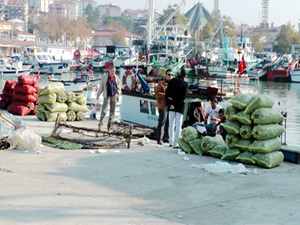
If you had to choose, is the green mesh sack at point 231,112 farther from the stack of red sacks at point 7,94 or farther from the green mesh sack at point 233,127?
the stack of red sacks at point 7,94

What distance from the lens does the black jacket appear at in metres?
12.0

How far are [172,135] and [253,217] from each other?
539 cm

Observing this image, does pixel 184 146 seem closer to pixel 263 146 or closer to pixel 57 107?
pixel 263 146

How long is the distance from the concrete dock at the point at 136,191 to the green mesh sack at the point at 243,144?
1.39ft

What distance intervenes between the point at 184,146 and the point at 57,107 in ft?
21.3

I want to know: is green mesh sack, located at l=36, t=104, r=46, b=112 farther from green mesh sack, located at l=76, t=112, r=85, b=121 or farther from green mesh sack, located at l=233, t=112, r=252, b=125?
green mesh sack, located at l=233, t=112, r=252, b=125

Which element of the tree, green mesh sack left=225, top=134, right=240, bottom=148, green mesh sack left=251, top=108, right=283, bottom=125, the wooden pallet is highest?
the tree

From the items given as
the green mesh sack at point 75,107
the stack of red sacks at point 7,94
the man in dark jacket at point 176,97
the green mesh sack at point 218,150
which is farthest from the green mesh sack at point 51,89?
the green mesh sack at point 218,150

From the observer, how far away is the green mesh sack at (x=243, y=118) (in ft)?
33.5

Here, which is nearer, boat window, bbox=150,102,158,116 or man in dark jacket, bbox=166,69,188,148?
man in dark jacket, bbox=166,69,188,148

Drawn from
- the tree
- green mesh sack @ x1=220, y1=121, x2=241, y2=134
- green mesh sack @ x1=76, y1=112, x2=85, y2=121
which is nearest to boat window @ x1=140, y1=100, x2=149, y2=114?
green mesh sack @ x1=76, y1=112, x2=85, y2=121

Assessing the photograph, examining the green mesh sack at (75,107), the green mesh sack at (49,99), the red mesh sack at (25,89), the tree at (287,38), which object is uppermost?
the tree at (287,38)

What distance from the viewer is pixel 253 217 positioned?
6.96m

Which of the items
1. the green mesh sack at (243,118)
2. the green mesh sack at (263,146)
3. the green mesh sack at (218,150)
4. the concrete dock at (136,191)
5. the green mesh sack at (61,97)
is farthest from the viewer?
the green mesh sack at (61,97)
